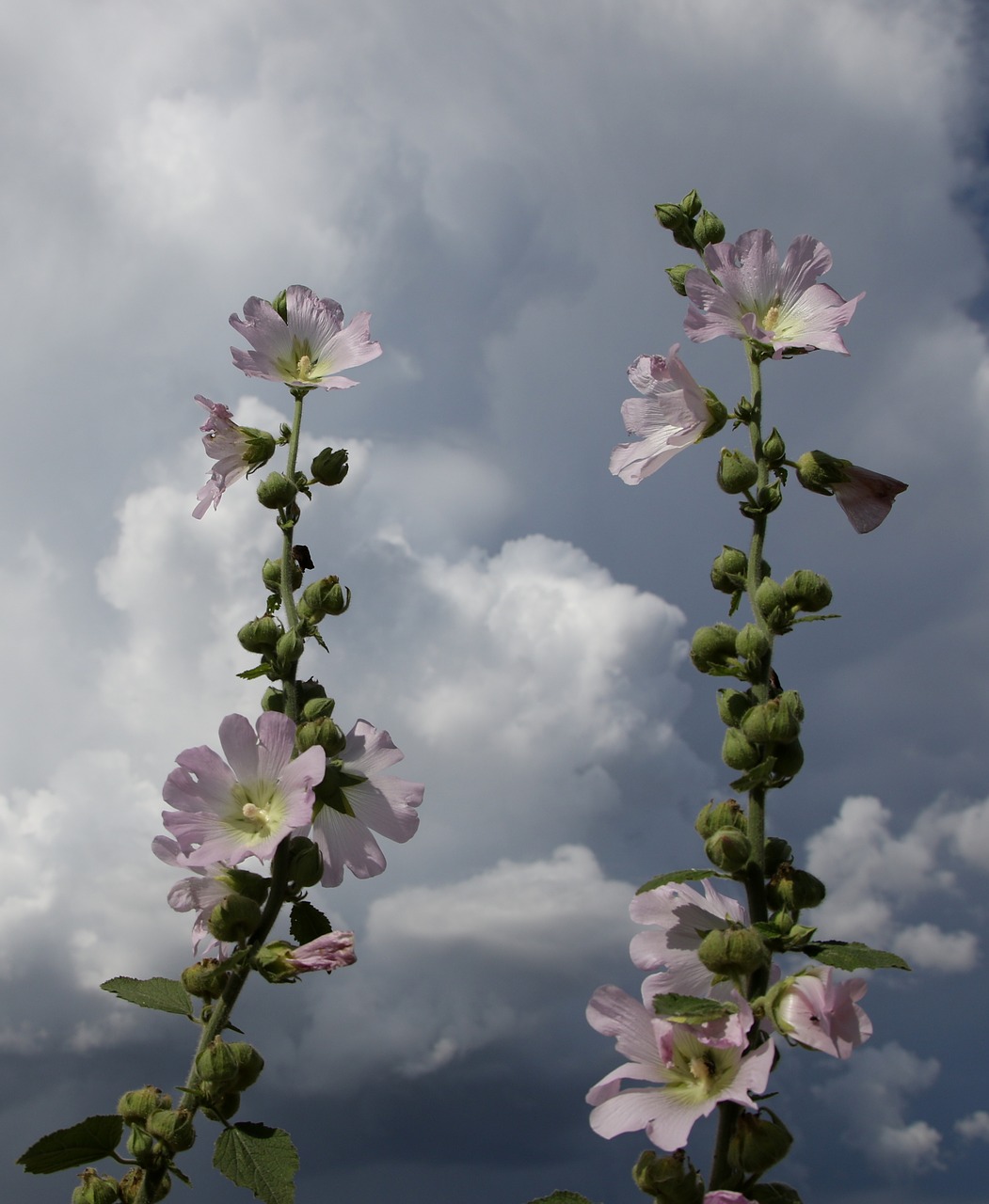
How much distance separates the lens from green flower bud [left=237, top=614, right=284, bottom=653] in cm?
326

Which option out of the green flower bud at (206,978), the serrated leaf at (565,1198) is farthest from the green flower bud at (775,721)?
the green flower bud at (206,978)

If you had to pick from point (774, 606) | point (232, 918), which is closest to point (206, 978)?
point (232, 918)

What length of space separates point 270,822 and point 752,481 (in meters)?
1.57

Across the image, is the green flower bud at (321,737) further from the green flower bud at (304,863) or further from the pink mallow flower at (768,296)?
the pink mallow flower at (768,296)

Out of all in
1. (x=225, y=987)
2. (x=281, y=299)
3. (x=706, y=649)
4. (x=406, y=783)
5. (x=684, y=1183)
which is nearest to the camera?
(x=684, y=1183)

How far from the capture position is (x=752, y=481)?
292 cm

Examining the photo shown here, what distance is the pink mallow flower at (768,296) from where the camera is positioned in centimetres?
310

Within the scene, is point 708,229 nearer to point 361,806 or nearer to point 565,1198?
point 361,806

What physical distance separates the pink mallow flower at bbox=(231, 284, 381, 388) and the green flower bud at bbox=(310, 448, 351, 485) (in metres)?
0.28

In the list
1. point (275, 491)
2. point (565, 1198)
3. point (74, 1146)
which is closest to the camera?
point (565, 1198)

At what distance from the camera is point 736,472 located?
9.45ft

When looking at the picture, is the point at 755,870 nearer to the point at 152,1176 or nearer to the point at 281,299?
the point at 152,1176

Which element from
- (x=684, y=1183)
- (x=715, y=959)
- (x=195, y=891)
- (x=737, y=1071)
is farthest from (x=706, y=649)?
(x=195, y=891)

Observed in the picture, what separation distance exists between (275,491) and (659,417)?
1179 mm
